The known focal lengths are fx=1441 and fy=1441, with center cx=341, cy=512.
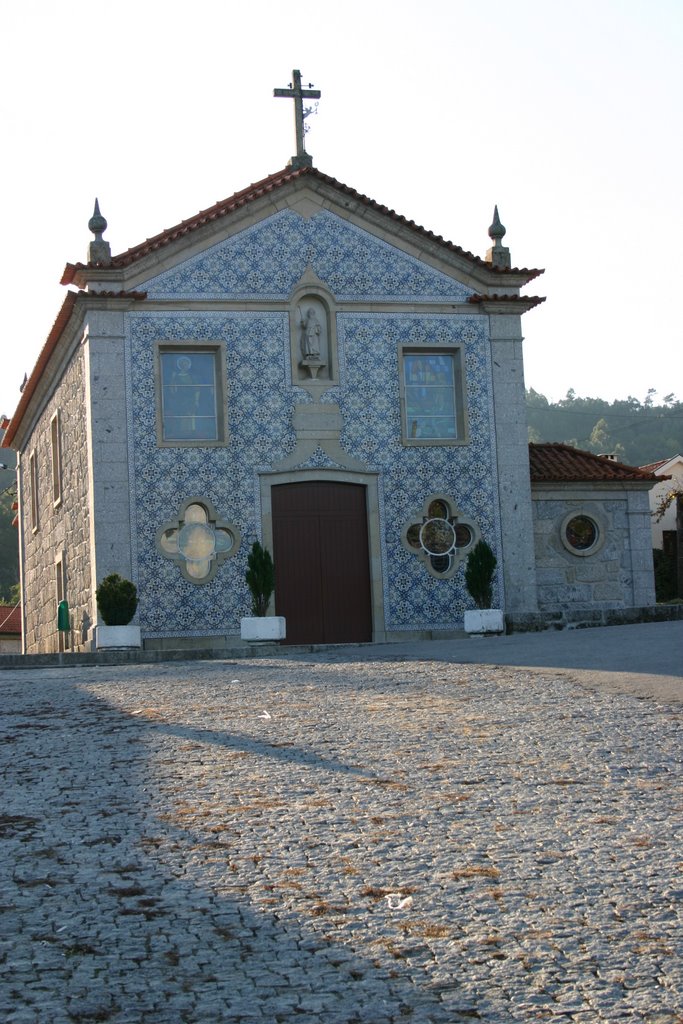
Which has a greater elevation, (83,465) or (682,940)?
(83,465)

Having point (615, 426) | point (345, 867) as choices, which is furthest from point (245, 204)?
point (615, 426)

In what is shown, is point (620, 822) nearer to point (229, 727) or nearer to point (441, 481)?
point (229, 727)

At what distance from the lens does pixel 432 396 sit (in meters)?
23.1

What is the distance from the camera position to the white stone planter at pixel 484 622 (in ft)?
69.6

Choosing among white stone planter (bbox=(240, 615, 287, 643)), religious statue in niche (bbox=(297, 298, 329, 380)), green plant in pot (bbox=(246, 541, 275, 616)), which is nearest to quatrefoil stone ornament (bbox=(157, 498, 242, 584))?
green plant in pot (bbox=(246, 541, 275, 616))

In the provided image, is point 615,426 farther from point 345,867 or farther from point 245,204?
point 345,867

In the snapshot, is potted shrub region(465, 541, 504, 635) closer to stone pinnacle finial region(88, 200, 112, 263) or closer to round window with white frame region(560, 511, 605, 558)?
round window with white frame region(560, 511, 605, 558)

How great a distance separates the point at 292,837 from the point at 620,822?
1443 millimetres

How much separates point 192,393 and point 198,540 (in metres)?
2.32

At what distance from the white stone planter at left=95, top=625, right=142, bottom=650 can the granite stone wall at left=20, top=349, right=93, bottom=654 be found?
1.75 m

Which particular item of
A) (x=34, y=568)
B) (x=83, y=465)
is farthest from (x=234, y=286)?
(x=34, y=568)

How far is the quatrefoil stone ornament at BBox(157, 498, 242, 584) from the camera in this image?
2139 cm

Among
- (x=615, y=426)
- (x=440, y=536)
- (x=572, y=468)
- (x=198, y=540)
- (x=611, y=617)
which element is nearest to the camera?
(x=611, y=617)

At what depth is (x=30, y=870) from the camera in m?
5.62
